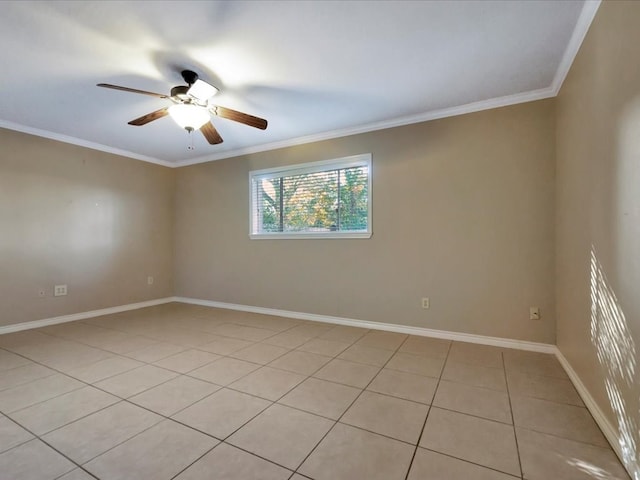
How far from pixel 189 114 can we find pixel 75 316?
340 centimetres

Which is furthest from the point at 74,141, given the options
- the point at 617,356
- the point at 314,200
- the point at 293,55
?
the point at 617,356

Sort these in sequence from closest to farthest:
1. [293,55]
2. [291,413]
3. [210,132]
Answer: [291,413]
[293,55]
[210,132]

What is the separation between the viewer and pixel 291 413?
6.02 ft

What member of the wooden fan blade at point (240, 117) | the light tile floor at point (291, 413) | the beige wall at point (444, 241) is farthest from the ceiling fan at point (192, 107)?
the light tile floor at point (291, 413)

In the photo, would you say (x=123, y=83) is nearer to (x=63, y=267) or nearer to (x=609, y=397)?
(x=63, y=267)

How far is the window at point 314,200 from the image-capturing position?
370cm

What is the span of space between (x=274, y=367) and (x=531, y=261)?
2.56 m

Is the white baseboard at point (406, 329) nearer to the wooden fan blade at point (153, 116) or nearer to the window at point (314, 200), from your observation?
the window at point (314, 200)

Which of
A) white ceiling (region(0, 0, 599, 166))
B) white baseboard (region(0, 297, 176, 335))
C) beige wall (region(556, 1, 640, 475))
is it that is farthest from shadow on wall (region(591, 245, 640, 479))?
white baseboard (region(0, 297, 176, 335))

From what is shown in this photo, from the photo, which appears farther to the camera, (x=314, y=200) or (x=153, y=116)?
(x=314, y=200)

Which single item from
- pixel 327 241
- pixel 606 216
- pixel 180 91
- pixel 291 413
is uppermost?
pixel 180 91

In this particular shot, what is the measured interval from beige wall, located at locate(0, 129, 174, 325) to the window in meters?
1.88

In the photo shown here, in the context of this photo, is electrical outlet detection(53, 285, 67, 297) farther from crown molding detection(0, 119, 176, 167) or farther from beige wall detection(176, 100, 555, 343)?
beige wall detection(176, 100, 555, 343)

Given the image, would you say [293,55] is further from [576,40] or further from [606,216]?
[606,216]
